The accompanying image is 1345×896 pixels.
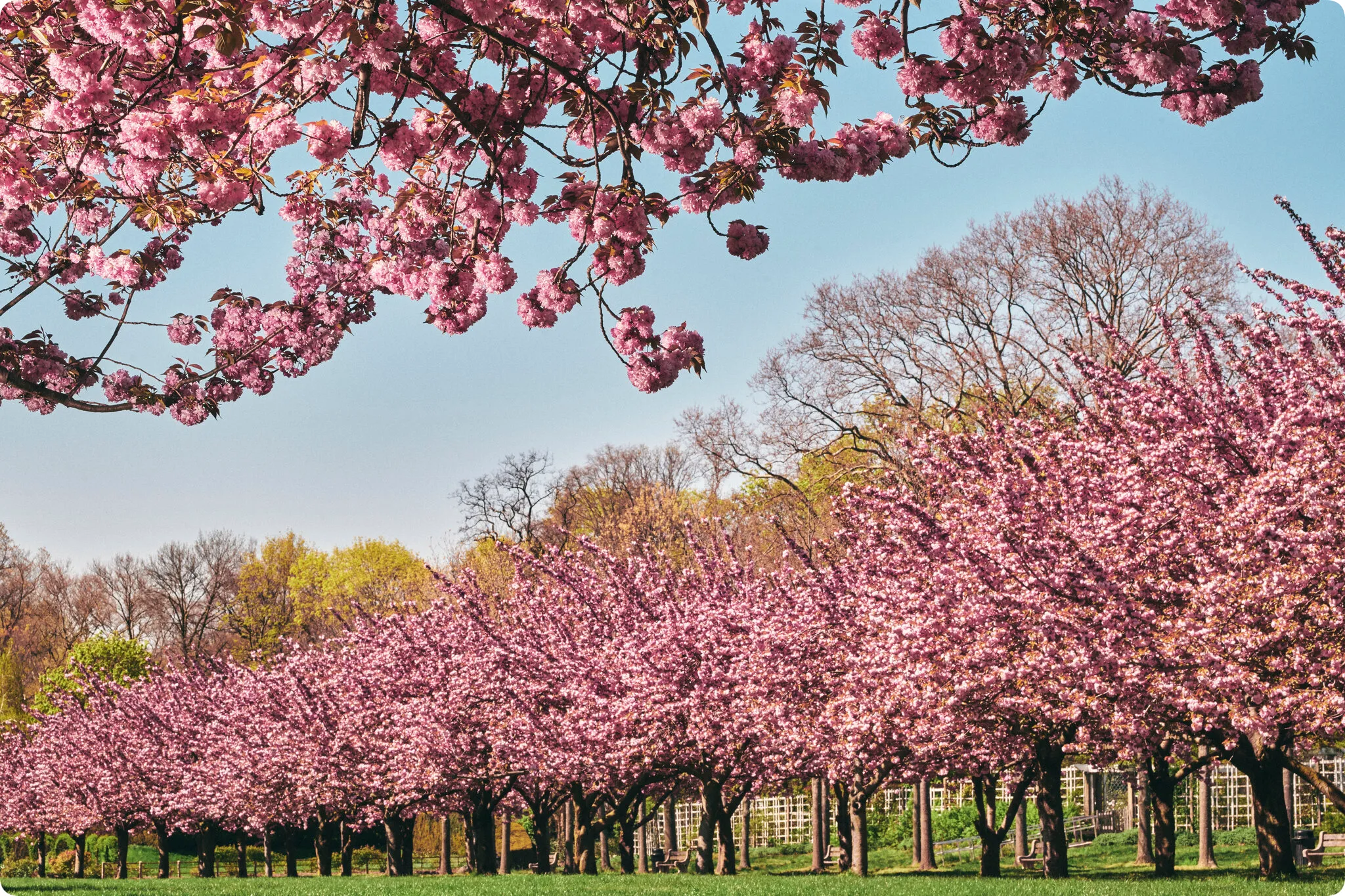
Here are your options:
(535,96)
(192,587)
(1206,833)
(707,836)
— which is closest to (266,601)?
(192,587)

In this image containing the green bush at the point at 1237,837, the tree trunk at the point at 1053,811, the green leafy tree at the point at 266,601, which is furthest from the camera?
the green leafy tree at the point at 266,601

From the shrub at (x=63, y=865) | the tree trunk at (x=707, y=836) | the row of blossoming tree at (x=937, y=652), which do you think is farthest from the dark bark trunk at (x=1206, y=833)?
the shrub at (x=63, y=865)

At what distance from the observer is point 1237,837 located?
26203 mm

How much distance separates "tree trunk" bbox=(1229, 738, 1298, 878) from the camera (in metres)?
14.1

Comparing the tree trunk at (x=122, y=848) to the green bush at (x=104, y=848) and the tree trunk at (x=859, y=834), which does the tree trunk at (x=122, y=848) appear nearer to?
the green bush at (x=104, y=848)

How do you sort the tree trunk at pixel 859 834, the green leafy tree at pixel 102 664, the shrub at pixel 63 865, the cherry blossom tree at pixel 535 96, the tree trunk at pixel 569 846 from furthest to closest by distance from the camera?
the shrub at pixel 63 865
the green leafy tree at pixel 102 664
the tree trunk at pixel 569 846
the tree trunk at pixel 859 834
the cherry blossom tree at pixel 535 96

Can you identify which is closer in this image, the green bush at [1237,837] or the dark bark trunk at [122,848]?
the green bush at [1237,837]

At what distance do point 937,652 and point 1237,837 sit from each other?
59.3ft

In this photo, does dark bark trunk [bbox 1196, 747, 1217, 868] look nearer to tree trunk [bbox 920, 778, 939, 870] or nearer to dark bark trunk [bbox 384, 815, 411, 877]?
tree trunk [bbox 920, 778, 939, 870]

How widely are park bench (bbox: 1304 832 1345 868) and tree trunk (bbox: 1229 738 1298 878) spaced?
406 centimetres

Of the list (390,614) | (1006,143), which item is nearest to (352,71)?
(1006,143)

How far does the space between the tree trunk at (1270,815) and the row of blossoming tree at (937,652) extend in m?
0.04

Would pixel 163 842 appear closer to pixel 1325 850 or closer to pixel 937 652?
pixel 937 652

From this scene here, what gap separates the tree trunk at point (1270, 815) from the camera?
555 inches
